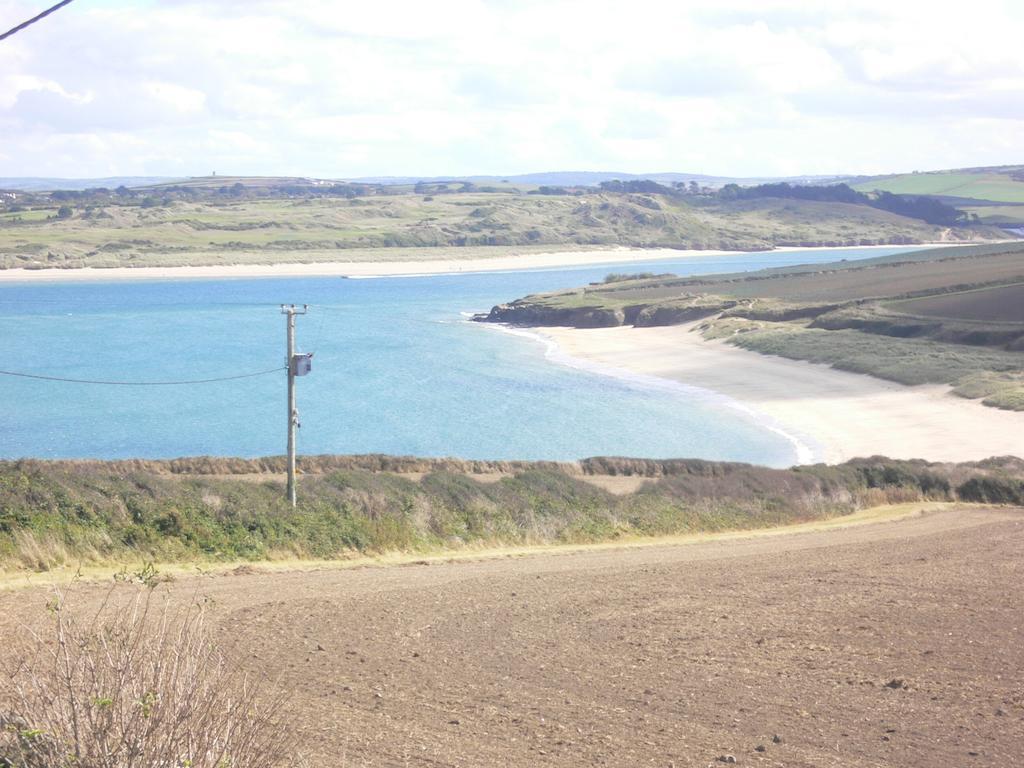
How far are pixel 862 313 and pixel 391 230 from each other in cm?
10210

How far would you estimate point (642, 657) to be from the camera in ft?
34.2

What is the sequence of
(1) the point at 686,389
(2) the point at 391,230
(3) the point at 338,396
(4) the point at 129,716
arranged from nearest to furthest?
(4) the point at 129,716 < (3) the point at 338,396 < (1) the point at 686,389 < (2) the point at 391,230

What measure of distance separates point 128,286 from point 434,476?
328 ft

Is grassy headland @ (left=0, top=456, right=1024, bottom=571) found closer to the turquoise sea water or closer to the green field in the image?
the turquoise sea water

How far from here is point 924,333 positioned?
57.9m

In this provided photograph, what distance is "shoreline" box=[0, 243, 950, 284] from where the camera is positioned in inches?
4523

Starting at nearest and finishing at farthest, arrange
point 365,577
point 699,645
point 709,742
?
point 709,742 < point 699,645 < point 365,577

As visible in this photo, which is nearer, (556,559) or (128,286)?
(556,559)

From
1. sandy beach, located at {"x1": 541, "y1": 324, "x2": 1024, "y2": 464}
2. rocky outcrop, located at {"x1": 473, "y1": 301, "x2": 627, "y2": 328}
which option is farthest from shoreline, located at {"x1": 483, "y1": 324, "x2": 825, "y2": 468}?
rocky outcrop, located at {"x1": 473, "y1": 301, "x2": 627, "y2": 328}

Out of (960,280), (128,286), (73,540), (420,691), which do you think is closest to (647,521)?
(73,540)

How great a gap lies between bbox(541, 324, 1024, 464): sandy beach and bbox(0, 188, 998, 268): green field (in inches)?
2855

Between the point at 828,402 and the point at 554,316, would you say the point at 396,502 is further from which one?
the point at 554,316

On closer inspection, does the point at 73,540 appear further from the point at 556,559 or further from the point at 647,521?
the point at 647,521

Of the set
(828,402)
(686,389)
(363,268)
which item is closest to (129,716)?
(828,402)
